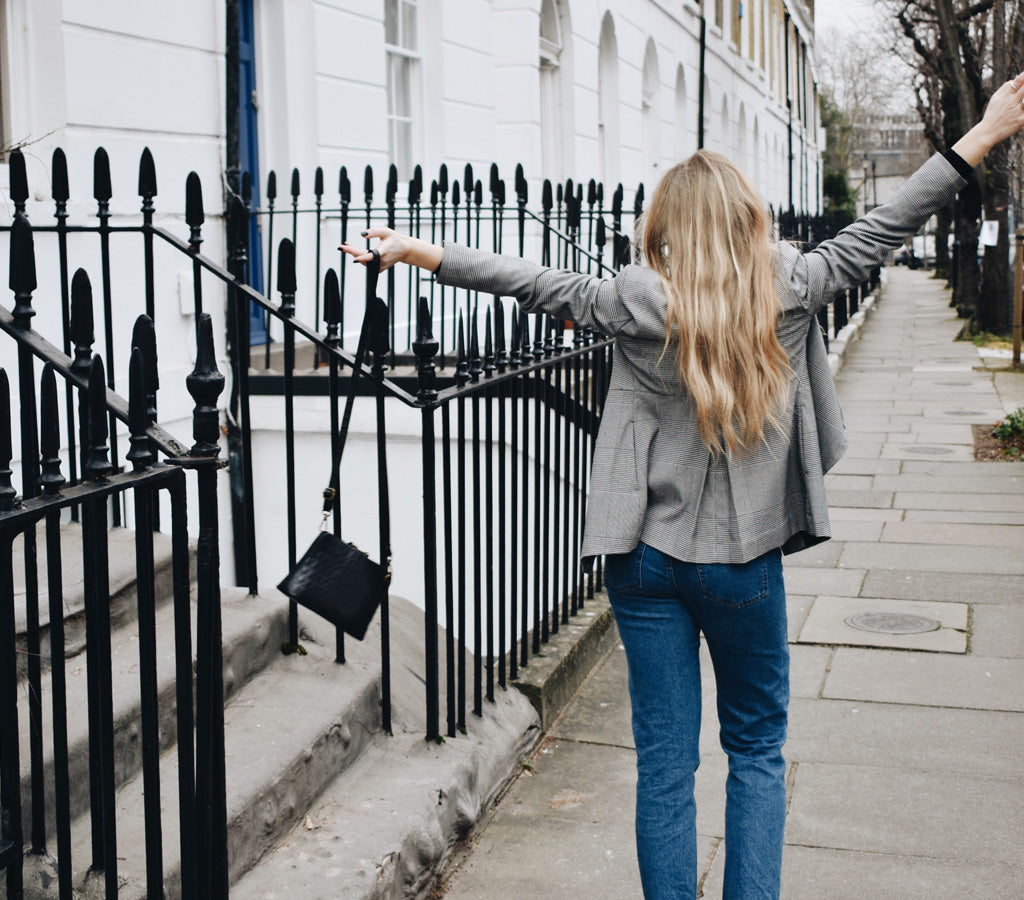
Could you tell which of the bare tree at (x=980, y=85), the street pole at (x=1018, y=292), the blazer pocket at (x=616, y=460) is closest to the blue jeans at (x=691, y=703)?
the blazer pocket at (x=616, y=460)

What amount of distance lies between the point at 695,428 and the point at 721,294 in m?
0.32

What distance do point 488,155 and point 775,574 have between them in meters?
8.82

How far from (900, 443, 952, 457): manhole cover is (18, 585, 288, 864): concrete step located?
7282 mm

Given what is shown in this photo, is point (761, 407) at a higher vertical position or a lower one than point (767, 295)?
lower

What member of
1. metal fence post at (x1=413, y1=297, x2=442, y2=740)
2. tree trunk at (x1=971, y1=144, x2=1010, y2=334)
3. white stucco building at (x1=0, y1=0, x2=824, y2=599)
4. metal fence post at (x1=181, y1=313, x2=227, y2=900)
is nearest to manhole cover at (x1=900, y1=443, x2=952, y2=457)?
white stucco building at (x1=0, y1=0, x2=824, y2=599)

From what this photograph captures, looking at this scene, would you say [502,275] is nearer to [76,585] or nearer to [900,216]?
[900,216]

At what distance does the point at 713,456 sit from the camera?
2754 mm

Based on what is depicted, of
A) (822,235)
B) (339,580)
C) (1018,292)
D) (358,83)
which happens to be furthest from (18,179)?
(822,235)

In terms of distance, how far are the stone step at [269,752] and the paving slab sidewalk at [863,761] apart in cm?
50

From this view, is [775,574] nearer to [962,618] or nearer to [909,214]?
[909,214]

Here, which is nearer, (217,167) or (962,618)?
(962,618)

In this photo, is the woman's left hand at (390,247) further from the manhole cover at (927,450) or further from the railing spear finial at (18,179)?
the manhole cover at (927,450)

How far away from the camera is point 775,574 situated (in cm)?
278

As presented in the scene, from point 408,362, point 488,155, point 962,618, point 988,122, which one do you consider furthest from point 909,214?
point 488,155
